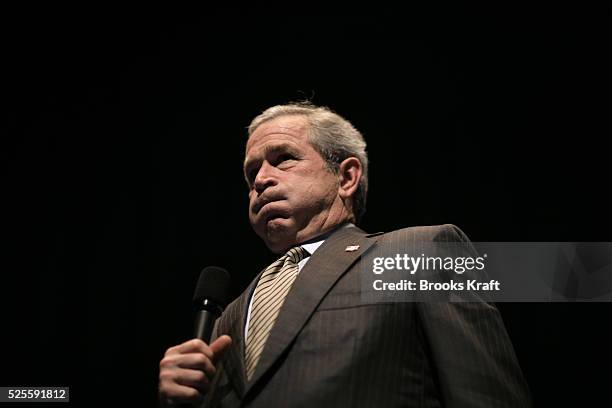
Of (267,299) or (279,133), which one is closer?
(267,299)

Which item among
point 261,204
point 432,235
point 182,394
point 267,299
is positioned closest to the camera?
point 182,394

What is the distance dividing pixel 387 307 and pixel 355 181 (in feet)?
2.58

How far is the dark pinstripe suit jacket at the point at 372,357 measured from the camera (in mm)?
1597

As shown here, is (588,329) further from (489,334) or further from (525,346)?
(489,334)

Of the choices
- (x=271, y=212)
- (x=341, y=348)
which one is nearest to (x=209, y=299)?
(x=341, y=348)

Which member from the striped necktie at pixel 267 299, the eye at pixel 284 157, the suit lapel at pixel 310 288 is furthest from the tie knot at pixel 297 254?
the eye at pixel 284 157

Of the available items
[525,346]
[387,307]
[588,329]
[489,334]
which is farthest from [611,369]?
[387,307]

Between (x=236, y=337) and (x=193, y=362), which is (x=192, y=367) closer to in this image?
(x=193, y=362)

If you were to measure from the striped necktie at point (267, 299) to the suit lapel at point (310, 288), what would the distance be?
0.07 meters

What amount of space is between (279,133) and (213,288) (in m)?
0.82

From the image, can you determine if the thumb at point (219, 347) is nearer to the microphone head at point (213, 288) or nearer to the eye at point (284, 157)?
the microphone head at point (213, 288)

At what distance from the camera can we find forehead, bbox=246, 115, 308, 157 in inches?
94.2

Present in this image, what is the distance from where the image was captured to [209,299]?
5.87 feet

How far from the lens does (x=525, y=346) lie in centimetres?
277
